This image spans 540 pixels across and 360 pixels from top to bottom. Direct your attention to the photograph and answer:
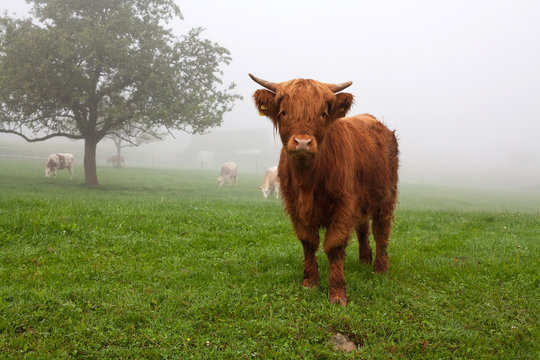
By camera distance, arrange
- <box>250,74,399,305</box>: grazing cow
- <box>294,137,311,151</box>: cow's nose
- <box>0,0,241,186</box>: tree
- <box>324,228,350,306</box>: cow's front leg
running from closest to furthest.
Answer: <box>294,137,311,151</box>: cow's nose < <box>250,74,399,305</box>: grazing cow < <box>324,228,350,306</box>: cow's front leg < <box>0,0,241,186</box>: tree

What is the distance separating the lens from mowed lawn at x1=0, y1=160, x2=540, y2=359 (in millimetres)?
3725

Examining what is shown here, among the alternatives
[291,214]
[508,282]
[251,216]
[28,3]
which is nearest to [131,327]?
[291,214]

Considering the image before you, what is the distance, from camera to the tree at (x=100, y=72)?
18.8m

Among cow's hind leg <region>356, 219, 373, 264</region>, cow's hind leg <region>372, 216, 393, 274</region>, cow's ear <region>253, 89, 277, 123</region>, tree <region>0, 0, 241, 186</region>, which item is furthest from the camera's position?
tree <region>0, 0, 241, 186</region>

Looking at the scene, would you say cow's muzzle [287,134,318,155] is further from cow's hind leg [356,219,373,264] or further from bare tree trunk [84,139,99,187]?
bare tree trunk [84,139,99,187]

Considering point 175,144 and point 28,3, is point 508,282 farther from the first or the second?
point 175,144

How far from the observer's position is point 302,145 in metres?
3.89

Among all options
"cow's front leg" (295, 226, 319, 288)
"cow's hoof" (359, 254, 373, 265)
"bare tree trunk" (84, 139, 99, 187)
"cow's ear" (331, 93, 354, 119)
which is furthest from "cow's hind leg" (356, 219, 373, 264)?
"bare tree trunk" (84, 139, 99, 187)

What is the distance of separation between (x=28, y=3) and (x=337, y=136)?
24.5m

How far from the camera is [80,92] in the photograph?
791 inches

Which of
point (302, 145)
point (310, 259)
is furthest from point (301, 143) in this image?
point (310, 259)

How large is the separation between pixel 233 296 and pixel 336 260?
139cm

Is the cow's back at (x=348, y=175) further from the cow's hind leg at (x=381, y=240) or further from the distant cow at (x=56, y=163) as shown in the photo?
the distant cow at (x=56, y=163)

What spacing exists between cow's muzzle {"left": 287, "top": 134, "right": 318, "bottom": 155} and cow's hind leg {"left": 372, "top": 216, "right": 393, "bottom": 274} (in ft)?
8.70
